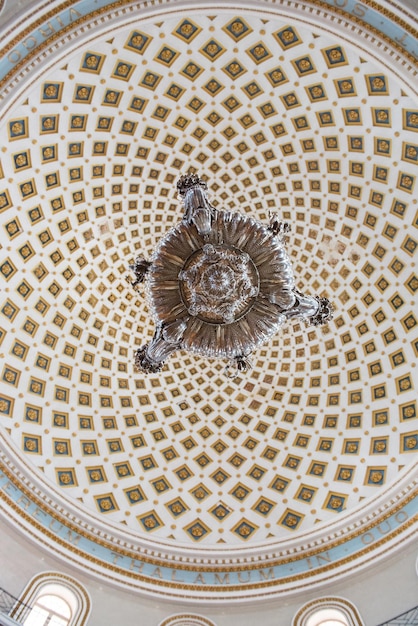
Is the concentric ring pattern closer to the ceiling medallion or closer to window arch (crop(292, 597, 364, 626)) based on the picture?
window arch (crop(292, 597, 364, 626))

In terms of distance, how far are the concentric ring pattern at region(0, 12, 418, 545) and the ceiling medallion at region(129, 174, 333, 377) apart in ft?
18.3

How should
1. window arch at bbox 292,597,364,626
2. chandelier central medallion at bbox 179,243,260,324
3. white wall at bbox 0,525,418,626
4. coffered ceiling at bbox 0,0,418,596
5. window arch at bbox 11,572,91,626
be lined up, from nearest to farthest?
1. chandelier central medallion at bbox 179,243,260,324
2. window arch at bbox 11,572,91,626
3. white wall at bbox 0,525,418,626
4. window arch at bbox 292,597,364,626
5. coffered ceiling at bbox 0,0,418,596

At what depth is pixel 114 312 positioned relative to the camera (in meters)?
22.2

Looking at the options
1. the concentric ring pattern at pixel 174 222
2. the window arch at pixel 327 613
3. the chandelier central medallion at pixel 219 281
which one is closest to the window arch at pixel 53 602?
the concentric ring pattern at pixel 174 222

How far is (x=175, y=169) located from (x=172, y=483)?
41.0 ft

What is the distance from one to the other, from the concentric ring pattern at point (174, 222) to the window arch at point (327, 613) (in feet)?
10.2

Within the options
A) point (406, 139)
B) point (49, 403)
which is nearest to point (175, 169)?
point (406, 139)

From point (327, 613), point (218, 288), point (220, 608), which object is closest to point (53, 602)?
point (220, 608)

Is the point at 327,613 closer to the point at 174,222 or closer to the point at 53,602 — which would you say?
the point at 53,602

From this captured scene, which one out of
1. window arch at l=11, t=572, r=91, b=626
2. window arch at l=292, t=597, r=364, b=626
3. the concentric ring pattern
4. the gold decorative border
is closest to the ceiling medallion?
the concentric ring pattern

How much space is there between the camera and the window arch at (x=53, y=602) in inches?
612

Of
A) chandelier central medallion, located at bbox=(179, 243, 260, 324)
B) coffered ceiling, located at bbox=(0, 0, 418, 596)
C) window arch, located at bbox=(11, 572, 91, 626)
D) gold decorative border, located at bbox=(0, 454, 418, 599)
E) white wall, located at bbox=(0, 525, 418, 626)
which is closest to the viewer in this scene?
chandelier central medallion, located at bbox=(179, 243, 260, 324)

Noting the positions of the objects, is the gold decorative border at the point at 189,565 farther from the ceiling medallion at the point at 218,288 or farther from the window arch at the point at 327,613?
the ceiling medallion at the point at 218,288

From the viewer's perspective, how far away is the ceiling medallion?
14.7 meters
